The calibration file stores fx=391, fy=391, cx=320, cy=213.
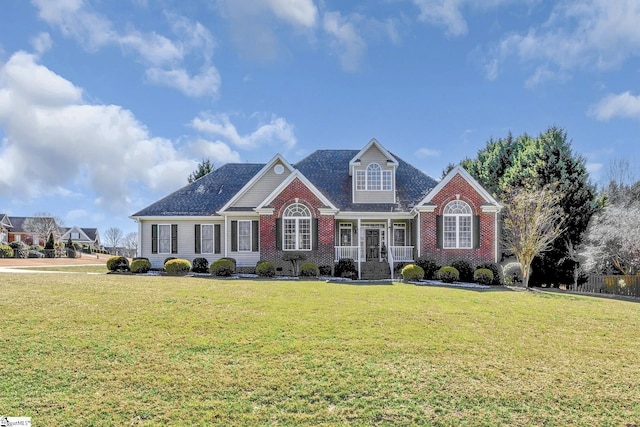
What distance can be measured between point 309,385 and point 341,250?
17514 millimetres

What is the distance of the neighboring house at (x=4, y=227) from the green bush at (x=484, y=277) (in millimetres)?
74767

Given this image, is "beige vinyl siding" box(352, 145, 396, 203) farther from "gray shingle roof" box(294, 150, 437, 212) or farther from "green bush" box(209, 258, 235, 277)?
"green bush" box(209, 258, 235, 277)

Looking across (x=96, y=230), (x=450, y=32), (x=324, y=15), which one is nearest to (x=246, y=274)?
(x=324, y=15)

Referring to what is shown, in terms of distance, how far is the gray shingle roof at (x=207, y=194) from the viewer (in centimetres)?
2528

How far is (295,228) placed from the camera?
23.0 metres

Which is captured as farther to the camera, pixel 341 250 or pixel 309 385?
pixel 341 250

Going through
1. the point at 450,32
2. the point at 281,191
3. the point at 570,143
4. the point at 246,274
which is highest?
the point at 450,32

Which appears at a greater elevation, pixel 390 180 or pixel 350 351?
pixel 390 180

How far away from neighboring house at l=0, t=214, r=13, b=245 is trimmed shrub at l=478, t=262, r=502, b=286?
74936 mm

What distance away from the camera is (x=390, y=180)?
2473 cm

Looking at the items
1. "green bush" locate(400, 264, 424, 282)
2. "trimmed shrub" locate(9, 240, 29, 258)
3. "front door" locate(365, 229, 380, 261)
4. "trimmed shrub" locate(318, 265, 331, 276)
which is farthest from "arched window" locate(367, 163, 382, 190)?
"trimmed shrub" locate(9, 240, 29, 258)

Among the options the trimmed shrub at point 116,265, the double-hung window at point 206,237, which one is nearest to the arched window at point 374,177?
the double-hung window at point 206,237

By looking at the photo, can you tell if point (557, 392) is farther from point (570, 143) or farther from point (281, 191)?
point (570, 143)

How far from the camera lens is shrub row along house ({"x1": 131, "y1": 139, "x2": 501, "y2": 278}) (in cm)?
2238
